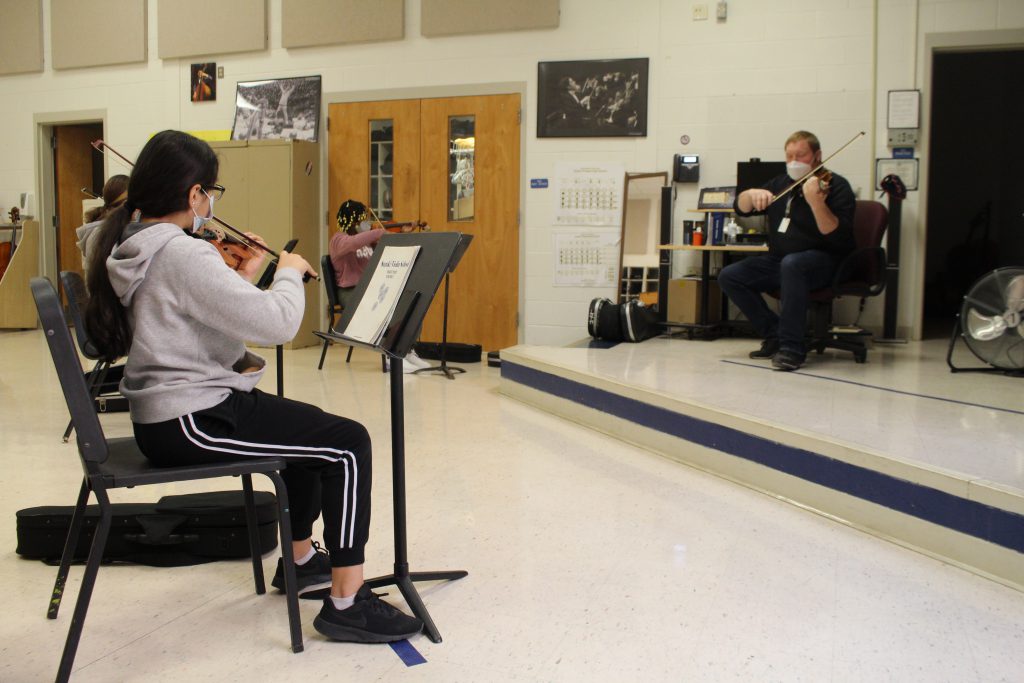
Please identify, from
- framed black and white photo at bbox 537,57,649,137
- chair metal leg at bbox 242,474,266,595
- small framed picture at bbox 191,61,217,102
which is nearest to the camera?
chair metal leg at bbox 242,474,266,595

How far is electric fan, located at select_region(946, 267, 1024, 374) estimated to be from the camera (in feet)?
13.2

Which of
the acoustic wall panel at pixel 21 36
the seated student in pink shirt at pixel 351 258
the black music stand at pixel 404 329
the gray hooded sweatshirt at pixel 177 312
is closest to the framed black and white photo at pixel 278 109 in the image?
the seated student in pink shirt at pixel 351 258

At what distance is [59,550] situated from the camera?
7.81 ft

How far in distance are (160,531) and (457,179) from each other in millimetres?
4895

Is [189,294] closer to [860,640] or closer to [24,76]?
[860,640]

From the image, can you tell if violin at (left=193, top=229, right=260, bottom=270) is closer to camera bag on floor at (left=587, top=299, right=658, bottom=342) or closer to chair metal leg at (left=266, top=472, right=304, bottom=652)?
chair metal leg at (left=266, top=472, right=304, bottom=652)

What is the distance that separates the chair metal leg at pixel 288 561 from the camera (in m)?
1.88

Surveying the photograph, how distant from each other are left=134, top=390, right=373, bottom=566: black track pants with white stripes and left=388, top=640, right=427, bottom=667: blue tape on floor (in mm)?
206

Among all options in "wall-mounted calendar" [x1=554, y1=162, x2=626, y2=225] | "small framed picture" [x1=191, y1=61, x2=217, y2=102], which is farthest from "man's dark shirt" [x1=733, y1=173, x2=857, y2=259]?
"small framed picture" [x1=191, y1=61, x2=217, y2=102]

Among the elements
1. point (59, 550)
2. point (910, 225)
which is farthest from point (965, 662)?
point (910, 225)

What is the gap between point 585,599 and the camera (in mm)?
2178

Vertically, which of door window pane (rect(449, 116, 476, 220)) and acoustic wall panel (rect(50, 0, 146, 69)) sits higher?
acoustic wall panel (rect(50, 0, 146, 69))

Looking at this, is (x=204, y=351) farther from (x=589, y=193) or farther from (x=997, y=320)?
(x=589, y=193)

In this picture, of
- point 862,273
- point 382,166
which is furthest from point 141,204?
point 382,166
